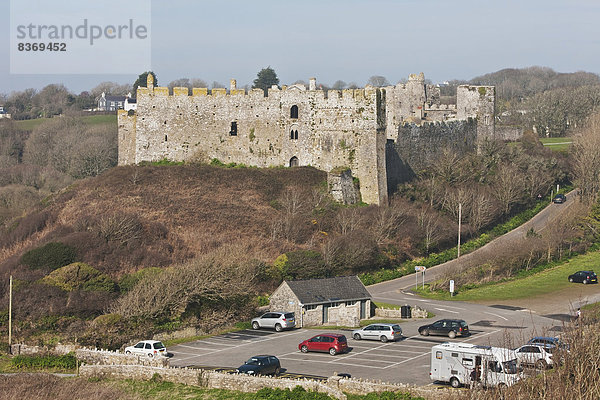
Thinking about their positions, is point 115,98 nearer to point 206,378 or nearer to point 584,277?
point 584,277

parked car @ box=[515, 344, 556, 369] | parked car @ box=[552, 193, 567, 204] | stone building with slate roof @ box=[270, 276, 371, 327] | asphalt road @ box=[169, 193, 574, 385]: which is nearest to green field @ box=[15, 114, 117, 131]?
parked car @ box=[552, 193, 567, 204]

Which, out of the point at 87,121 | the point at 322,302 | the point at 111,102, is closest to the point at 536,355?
the point at 322,302

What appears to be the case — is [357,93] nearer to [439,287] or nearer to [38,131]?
[439,287]

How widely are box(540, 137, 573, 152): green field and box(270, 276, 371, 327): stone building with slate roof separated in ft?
161

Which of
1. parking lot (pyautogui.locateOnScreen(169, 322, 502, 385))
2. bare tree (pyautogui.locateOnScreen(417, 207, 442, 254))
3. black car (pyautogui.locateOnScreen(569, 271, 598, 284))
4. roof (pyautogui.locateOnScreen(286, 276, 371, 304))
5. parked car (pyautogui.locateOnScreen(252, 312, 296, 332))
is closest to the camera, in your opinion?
parking lot (pyautogui.locateOnScreen(169, 322, 502, 385))

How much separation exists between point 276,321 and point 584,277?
20.2 m

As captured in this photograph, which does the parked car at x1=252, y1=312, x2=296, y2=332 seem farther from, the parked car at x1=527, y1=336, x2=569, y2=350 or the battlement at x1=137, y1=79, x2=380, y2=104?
the battlement at x1=137, y1=79, x2=380, y2=104

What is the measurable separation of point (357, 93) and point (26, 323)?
2917 centimetres

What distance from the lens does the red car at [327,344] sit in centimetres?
3916

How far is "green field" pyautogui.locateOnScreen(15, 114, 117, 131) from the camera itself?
11706 centimetres

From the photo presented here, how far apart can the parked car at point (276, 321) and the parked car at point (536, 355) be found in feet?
46.3

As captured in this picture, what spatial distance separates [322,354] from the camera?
39.4m

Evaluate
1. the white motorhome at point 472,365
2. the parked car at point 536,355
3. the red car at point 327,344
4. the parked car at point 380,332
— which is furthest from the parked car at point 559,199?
the white motorhome at point 472,365

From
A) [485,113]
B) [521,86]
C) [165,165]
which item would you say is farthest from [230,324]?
[521,86]
